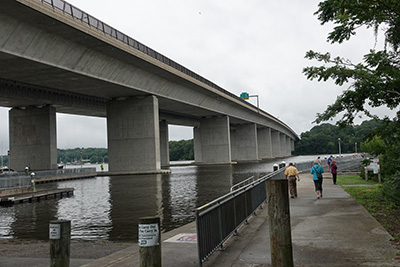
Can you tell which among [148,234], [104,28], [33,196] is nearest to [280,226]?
[148,234]

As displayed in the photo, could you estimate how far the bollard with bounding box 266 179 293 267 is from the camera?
18.0 feet

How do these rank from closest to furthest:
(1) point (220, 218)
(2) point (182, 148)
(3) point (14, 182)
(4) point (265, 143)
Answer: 1. (1) point (220, 218)
2. (3) point (14, 182)
3. (4) point (265, 143)
4. (2) point (182, 148)

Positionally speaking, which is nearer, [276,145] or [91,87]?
[91,87]

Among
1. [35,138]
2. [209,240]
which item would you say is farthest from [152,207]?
[35,138]

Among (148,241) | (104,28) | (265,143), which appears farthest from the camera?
(265,143)

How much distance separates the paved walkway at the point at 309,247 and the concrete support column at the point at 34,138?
48549 millimetres

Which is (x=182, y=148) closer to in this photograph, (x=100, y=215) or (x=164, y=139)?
(x=164, y=139)

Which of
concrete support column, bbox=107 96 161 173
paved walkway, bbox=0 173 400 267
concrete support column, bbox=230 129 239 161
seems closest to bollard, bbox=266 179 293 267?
paved walkway, bbox=0 173 400 267

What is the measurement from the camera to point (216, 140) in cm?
8044

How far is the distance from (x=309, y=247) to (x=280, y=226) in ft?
9.65

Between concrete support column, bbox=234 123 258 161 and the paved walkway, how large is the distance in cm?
9036

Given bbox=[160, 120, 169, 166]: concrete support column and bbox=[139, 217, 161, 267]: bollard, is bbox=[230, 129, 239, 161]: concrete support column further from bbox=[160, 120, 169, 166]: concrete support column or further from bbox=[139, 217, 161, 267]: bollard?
bbox=[139, 217, 161, 267]: bollard

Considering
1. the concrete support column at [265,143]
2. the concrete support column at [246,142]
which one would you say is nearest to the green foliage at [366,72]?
the concrete support column at [246,142]

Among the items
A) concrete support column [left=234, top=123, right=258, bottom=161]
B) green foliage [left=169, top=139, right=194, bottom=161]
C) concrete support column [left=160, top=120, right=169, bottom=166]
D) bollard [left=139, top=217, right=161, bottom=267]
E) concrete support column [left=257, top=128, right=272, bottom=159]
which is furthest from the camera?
green foliage [left=169, top=139, right=194, bottom=161]
